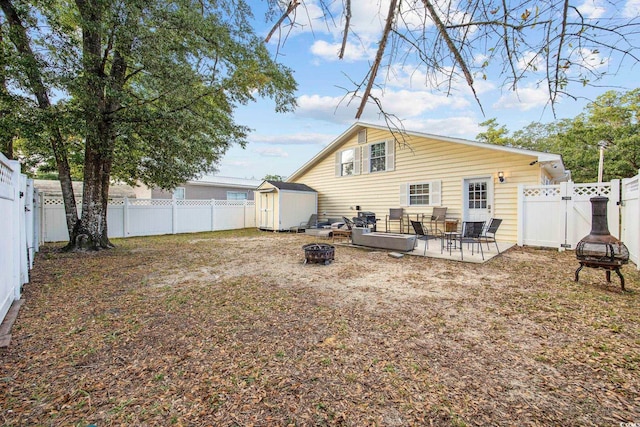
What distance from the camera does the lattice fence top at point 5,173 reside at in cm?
310

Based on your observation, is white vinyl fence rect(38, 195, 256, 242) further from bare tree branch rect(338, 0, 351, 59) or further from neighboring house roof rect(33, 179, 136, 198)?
bare tree branch rect(338, 0, 351, 59)

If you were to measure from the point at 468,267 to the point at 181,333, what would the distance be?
17.3 ft

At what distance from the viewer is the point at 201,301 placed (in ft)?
12.4

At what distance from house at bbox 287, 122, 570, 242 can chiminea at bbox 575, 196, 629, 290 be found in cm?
342

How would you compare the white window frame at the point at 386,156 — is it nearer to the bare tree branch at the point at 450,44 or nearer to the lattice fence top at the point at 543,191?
the lattice fence top at the point at 543,191

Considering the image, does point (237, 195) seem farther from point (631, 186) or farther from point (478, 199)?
point (631, 186)

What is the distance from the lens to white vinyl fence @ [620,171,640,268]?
4871 millimetres

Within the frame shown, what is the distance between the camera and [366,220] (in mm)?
10891

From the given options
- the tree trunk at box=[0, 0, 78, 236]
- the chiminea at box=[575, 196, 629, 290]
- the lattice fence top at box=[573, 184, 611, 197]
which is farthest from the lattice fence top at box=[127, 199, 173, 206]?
the lattice fence top at box=[573, 184, 611, 197]

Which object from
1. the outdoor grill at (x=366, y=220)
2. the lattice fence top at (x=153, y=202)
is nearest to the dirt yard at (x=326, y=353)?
the outdoor grill at (x=366, y=220)

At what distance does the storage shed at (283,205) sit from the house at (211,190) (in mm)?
5820

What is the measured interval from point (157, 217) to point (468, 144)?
501 inches

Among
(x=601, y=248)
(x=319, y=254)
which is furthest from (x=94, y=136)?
(x=601, y=248)

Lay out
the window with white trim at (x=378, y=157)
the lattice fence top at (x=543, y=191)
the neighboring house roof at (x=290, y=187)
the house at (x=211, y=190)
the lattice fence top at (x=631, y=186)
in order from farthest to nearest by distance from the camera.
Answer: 1. the house at (x=211, y=190)
2. the neighboring house roof at (x=290, y=187)
3. the window with white trim at (x=378, y=157)
4. the lattice fence top at (x=543, y=191)
5. the lattice fence top at (x=631, y=186)
